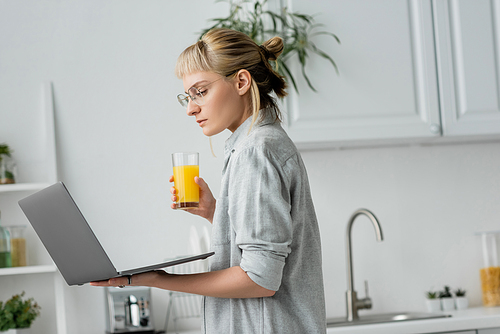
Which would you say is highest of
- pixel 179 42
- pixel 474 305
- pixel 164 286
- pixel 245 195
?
pixel 179 42

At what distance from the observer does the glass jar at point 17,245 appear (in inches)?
74.5

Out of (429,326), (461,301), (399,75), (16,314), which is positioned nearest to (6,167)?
(16,314)

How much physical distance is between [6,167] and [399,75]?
5.03 feet

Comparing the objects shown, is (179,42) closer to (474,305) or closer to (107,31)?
(107,31)

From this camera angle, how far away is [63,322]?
6.30 feet

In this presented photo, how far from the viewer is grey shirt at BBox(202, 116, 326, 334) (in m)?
0.89

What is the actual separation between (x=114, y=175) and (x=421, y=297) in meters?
1.39

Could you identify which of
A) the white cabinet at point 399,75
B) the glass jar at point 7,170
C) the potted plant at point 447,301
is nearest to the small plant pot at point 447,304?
the potted plant at point 447,301

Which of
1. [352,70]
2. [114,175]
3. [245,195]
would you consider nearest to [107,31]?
[114,175]

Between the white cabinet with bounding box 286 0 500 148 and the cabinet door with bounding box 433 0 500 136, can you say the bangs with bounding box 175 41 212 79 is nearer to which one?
the white cabinet with bounding box 286 0 500 148

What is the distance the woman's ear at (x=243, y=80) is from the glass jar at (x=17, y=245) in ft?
4.20

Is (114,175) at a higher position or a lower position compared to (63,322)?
higher

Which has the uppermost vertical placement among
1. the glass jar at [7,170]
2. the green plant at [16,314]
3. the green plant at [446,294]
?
the glass jar at [7,170]

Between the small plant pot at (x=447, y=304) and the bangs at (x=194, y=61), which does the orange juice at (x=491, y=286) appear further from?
the bangs at (x=194, y=61)
